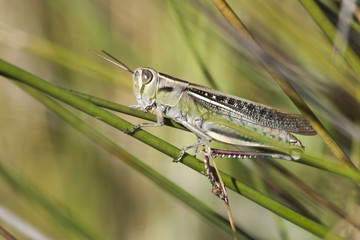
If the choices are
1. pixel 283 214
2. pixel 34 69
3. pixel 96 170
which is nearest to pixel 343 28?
pixel 283 214

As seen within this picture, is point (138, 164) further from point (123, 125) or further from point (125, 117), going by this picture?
point (125, 117)

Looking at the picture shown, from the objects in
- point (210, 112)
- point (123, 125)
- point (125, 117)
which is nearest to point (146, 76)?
point (210, 112)

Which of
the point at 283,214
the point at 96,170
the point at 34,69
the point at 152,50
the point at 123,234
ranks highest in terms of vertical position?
the point at 152,50

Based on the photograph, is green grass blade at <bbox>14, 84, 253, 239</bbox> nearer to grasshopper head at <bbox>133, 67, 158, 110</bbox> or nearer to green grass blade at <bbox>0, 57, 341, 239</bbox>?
green grass blade at <bbox>0, 57, 341, 239</bbox>

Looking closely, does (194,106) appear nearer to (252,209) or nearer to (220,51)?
(220,51)

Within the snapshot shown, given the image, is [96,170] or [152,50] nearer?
[152,50]

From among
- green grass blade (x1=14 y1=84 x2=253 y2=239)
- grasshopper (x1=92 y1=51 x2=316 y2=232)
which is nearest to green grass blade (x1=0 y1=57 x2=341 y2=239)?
green grass blade (x1=14 y1=84 x2=253 y2=239)

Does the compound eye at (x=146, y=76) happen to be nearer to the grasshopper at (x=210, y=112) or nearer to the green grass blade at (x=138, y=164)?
the grasshopper at (x=210, y=112)

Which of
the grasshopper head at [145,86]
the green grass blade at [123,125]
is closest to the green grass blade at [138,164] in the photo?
the green grass blade at [123,125]
